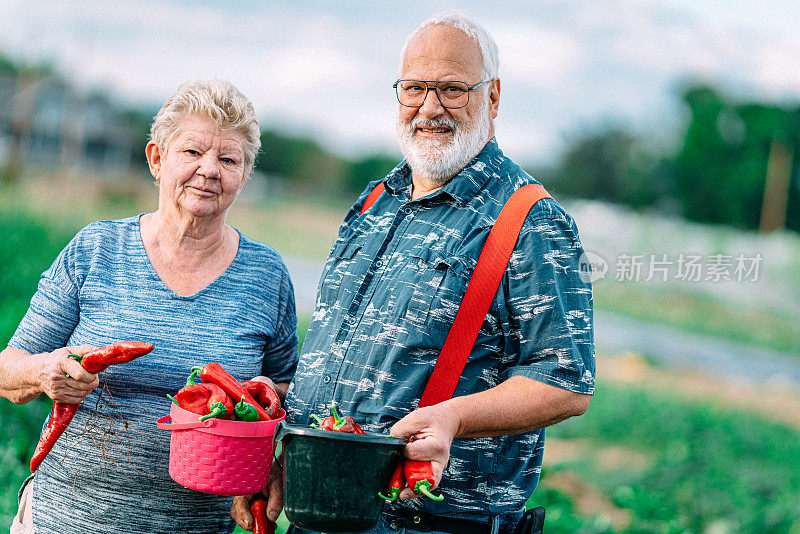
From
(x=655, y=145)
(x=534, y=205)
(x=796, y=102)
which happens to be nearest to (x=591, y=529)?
(x=534, y=205)

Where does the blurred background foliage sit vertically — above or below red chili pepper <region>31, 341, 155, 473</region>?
above

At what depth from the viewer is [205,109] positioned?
2.51 meters

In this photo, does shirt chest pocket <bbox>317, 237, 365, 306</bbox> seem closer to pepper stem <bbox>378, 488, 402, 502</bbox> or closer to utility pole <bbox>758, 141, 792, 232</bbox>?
pepper stem <bbox>378, 488, 402, 502</bbox>

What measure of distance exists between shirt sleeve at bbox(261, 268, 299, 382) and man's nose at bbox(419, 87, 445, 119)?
0.81m

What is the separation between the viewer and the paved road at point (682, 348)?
→ 13195 millimetres

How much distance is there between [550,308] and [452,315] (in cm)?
26

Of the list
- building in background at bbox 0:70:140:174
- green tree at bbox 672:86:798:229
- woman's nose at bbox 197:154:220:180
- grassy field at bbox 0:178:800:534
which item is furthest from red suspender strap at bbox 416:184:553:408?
building in background at bbox 0:70:140:174

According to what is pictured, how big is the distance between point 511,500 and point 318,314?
796mm

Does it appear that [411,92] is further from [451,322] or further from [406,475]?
[406,475]

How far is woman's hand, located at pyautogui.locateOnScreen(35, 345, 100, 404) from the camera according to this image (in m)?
2.28

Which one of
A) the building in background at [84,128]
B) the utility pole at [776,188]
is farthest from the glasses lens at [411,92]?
the building in background at [84,128]

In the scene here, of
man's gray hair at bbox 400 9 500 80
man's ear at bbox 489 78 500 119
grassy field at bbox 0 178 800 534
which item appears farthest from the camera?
grassy field at bbox 0 178 800 534

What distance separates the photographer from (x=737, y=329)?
60.9 ft

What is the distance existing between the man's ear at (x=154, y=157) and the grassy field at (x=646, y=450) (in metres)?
2.33
